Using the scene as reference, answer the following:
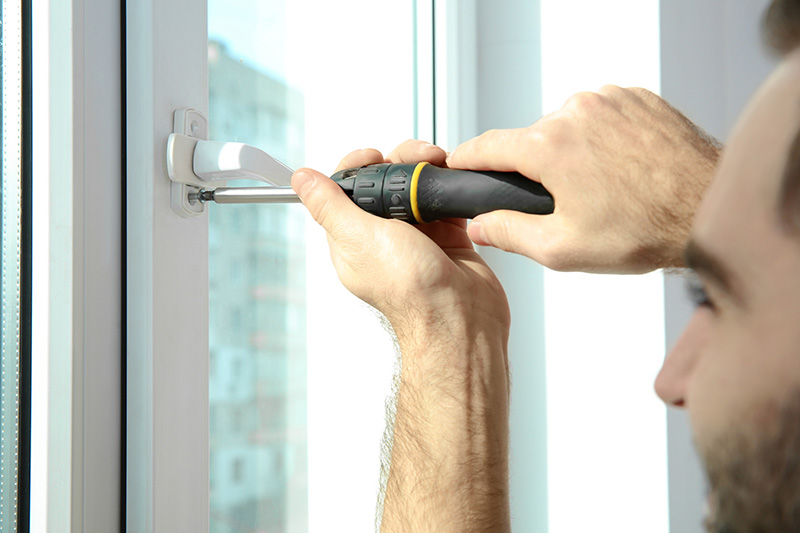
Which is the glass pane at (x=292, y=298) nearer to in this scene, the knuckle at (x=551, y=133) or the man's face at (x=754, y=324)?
the knuckle at (x=551, y=133)

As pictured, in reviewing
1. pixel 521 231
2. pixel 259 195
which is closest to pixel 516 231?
pixel 521 231

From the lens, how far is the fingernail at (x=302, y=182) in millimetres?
500

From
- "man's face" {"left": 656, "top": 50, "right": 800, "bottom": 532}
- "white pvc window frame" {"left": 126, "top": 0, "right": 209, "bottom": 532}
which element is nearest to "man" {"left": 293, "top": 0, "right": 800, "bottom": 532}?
"man's face" {"left": 656, "top": 50, "right": 800, "bottom": 532}

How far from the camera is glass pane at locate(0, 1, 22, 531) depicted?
1.49 ft

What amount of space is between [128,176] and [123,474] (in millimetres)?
247

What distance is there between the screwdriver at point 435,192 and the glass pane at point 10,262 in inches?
9.3

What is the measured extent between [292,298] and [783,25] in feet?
1.88

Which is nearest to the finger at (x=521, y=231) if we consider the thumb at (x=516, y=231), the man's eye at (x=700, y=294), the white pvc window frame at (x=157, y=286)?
the thumb at (x=516, y=231)

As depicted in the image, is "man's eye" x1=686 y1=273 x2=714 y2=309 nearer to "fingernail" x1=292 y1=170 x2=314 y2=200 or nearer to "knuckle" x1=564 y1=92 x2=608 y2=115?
"knuckle" x1=564 y1=92 x2=608 y2=115

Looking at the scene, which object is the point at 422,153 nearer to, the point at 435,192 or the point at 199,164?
the point at 435,192

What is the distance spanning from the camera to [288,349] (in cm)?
74

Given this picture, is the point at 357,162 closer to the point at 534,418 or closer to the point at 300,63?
the point at 300,63

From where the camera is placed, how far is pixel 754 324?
26 cm

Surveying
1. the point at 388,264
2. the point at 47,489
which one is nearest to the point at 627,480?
the point at 388,264
